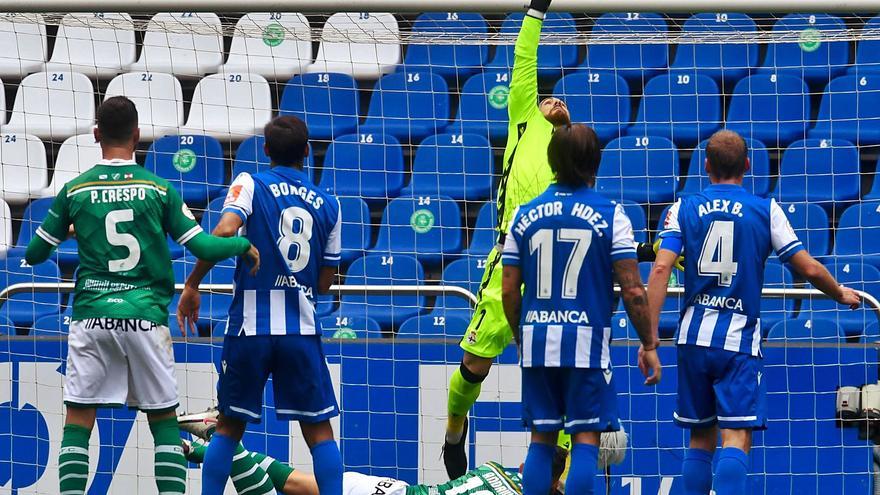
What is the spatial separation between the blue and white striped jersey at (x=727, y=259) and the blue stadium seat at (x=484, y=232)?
2.98 meters

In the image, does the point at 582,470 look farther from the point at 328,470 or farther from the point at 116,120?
the point at 116,120

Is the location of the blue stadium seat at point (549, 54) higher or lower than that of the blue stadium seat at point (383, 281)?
higher

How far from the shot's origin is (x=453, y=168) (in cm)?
927

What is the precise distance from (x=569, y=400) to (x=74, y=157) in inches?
203

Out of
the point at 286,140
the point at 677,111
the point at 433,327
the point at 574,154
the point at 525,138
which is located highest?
the point at 677,111

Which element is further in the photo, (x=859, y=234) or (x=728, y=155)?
(x=859, y=234)

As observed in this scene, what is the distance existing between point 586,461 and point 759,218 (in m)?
1.37

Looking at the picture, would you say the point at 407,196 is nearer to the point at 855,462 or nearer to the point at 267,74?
the point at 267,74

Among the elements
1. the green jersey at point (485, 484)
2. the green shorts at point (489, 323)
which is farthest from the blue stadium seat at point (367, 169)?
the green jersey at point (485, 484)

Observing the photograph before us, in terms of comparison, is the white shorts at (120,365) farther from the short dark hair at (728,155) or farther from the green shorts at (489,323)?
the short dark hair at (728,155)

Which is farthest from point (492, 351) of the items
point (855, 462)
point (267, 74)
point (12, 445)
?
point (267, 74)

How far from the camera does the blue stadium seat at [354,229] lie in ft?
29.4

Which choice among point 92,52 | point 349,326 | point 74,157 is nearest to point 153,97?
point 74,157

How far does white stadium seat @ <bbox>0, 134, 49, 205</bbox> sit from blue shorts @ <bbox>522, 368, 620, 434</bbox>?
462 cm
